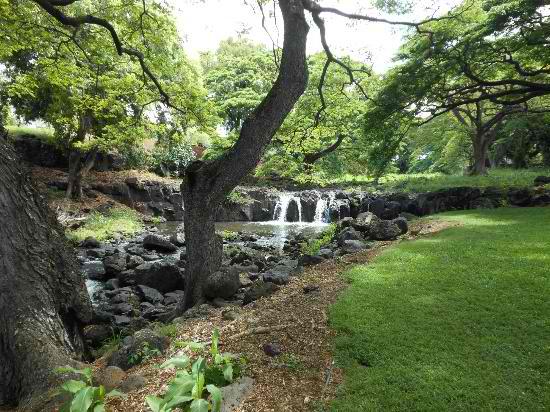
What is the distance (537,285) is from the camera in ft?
16.7

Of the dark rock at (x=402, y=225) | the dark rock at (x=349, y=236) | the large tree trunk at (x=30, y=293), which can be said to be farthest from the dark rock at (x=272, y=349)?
the dark rock at (x=402, y=225)

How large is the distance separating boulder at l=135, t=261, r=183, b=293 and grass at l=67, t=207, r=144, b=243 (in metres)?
7.17

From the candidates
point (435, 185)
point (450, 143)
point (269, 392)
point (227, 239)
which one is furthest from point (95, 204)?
point (450, 143)

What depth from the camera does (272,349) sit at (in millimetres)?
3623

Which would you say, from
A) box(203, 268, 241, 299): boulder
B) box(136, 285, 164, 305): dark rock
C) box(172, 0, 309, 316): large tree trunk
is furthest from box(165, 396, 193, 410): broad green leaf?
box(136, 285, 164, 305): dark rock

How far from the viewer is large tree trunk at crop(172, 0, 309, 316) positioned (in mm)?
5102

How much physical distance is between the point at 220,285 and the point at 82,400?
3775 mm

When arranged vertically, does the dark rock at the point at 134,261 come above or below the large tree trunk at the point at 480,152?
below

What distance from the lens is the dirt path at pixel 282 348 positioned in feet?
9.66

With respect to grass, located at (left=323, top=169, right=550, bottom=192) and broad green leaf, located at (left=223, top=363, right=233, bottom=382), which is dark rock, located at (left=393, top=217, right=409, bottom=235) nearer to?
grass, located at (left=323, top=169, right=550, bottom=192)

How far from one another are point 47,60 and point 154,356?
7850 millimetres

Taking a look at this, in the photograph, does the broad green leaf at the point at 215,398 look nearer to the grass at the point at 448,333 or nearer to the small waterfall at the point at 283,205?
the grass at the point at 448,333

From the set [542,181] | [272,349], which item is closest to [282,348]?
[272,349]

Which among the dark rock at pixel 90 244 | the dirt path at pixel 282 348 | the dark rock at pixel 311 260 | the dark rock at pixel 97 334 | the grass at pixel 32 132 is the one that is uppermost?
the grass at pixel 32 132
